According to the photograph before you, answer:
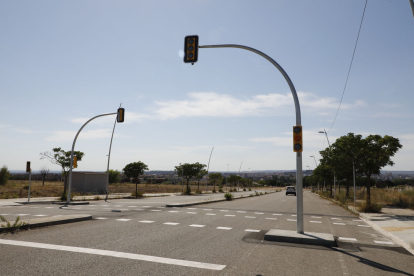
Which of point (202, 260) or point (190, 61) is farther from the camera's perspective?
point (190, 61)

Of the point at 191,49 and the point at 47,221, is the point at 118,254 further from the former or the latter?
the point at 191,49

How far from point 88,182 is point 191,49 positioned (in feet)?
116

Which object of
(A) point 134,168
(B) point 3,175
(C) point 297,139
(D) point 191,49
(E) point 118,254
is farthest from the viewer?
(B) point 3,175

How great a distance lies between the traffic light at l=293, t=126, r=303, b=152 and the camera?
9.00 metres

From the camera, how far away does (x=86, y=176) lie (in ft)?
132

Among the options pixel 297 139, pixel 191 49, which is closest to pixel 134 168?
pixel 191 49

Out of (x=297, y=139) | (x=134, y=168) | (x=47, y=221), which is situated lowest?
(x=47, y=221)

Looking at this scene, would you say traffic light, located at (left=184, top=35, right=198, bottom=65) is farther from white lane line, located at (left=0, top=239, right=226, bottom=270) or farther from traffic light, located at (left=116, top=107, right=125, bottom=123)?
traffic light, located at (left=116, top=107, right=125, bottom=123)

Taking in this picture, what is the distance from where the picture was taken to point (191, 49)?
386 inches

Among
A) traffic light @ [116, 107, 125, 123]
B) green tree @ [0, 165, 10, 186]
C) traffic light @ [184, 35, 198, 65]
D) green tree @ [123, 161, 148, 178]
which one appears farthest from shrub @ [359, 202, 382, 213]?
green tree @ [0, 165, 10, 186]

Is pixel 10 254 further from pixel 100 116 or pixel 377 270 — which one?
pixel 100 116

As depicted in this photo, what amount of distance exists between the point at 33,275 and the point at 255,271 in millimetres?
3754

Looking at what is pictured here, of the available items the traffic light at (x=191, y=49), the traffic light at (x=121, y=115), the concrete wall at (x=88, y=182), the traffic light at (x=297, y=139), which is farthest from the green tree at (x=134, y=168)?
the traffic light at (x=297, y=139)

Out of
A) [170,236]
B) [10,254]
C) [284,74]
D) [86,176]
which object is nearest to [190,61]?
[284,74]
